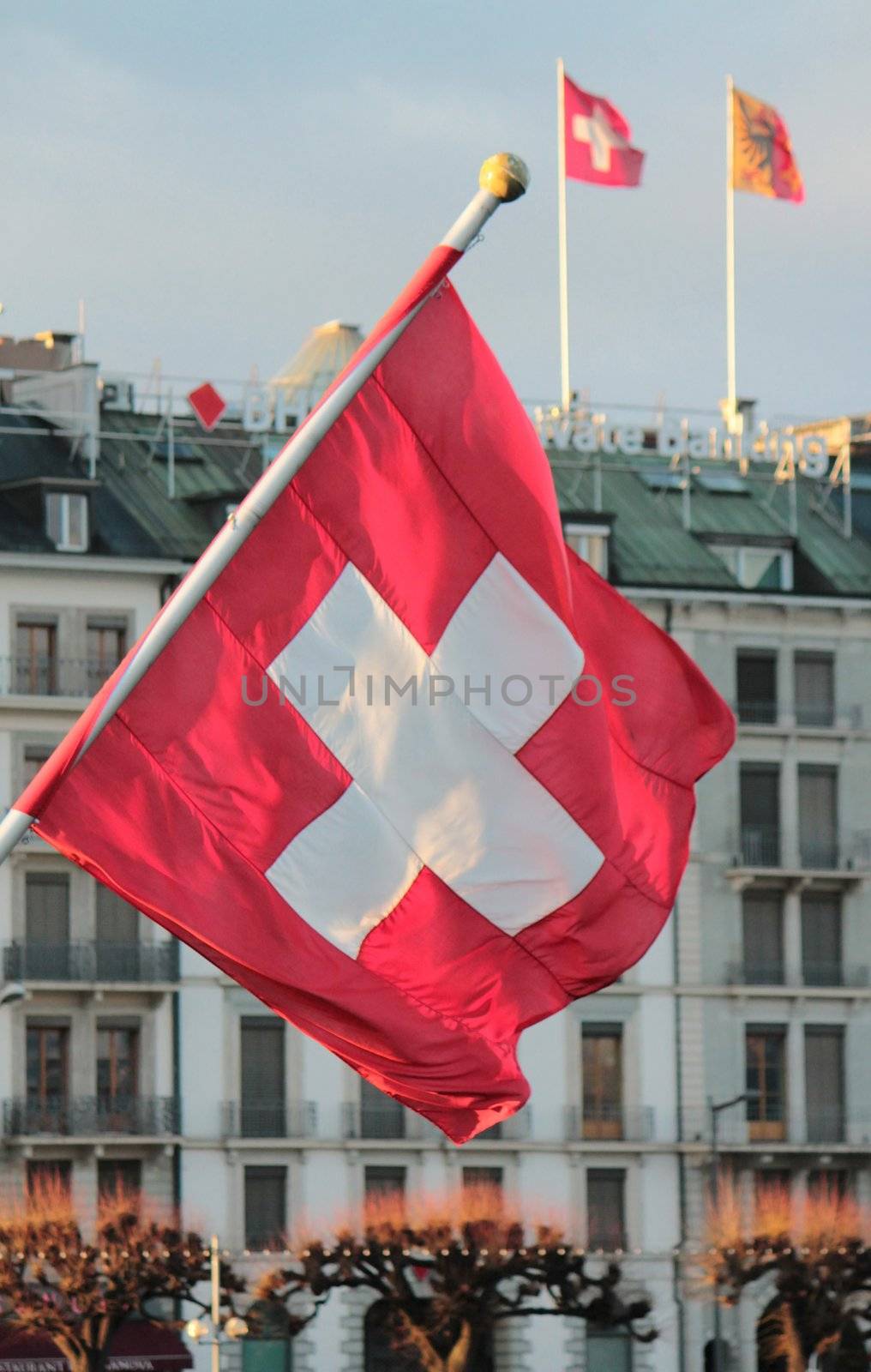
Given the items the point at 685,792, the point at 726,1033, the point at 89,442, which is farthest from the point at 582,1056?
the point at 685,792

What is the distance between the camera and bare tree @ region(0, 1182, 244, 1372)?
63.0m

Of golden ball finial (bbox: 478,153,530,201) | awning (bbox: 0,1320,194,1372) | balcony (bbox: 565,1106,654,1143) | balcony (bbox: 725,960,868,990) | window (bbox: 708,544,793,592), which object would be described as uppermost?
window (bbox: 708,544,793,592)

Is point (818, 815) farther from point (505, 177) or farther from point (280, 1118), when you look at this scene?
point (505, 177)

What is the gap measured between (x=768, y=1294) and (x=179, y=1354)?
15.3 meters

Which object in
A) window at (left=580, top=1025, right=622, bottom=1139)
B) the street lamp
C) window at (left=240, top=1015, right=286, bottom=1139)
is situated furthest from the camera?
window at (left=580, top=1025, right=622, bottom=1139)

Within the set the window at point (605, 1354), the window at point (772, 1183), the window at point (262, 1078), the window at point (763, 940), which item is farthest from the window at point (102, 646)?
the window at point (772, 1183)

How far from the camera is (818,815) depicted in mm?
80875

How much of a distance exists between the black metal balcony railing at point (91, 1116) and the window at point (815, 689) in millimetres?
18448

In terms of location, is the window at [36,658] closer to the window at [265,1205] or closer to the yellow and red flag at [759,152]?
the window at [265,1205]

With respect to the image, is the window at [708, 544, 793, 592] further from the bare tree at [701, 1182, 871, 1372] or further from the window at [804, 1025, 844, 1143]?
the bare tree at [701, 1182, 871, 1372]

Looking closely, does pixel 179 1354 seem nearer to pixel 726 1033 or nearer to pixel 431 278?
pixel 726 1033

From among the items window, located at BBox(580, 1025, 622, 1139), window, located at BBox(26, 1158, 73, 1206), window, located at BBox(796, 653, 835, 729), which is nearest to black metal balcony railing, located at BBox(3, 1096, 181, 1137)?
window, located at BBox(26, 1158, 73, 1206)

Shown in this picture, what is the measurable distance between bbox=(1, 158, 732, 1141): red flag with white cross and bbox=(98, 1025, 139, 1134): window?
57600 millimetres

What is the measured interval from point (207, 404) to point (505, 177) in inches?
2485
